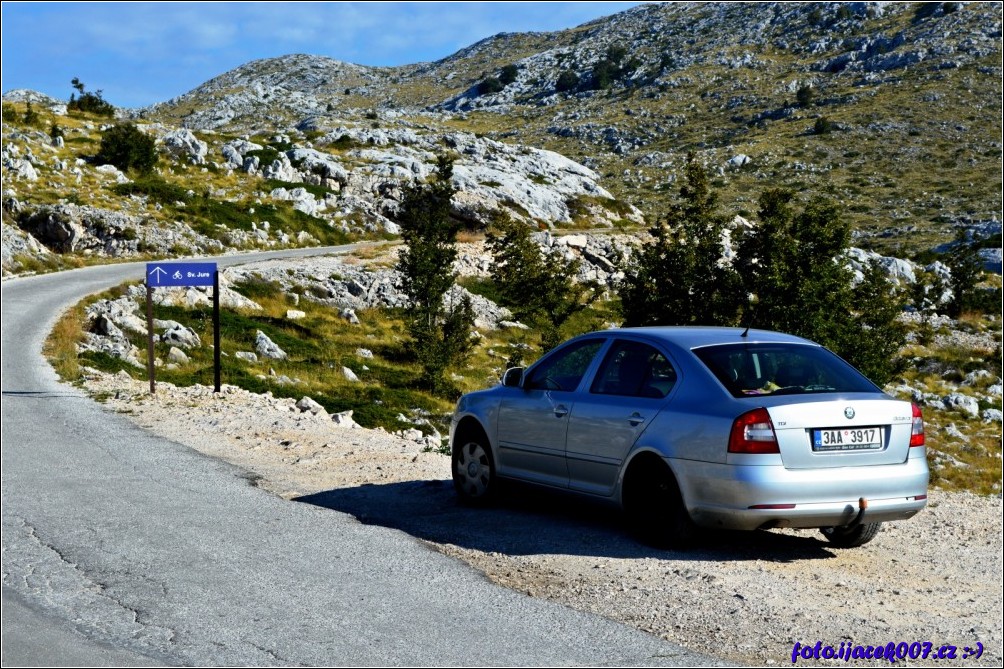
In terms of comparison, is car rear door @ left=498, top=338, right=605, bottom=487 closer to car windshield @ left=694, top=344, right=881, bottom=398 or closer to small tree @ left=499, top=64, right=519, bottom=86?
car windshield @ left=694, top=344, right=881, bottom=398

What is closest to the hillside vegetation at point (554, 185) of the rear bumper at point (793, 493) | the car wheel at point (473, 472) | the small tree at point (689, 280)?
the small tree at point (689, 280)

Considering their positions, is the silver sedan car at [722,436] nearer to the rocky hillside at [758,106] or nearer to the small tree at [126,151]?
the small tree at [126,151]

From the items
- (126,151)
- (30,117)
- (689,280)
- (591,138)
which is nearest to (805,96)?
(591,138)

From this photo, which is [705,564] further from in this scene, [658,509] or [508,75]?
[508,75]

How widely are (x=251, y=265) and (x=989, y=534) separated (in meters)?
32.4

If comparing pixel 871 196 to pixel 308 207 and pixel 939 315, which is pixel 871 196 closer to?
pixel 939 315

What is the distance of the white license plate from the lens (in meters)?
6.71

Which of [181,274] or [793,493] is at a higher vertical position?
[181,274]

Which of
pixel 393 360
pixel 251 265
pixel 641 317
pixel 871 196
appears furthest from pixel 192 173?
pixel 871 196

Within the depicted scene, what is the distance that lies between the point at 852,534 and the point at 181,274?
1250cm

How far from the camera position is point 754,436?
21.7 ft

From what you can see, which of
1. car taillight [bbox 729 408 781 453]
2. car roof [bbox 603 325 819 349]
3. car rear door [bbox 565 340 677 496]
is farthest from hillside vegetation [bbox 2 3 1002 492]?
car taillight [bbox 729 408 781 453]

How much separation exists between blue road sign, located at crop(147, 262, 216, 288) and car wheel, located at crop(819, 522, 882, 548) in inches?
474

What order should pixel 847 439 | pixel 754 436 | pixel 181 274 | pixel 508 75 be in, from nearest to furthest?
1. pixel 754 436
2. pixel 847 439
3. pixel 181 274
4. pixel 508 75
